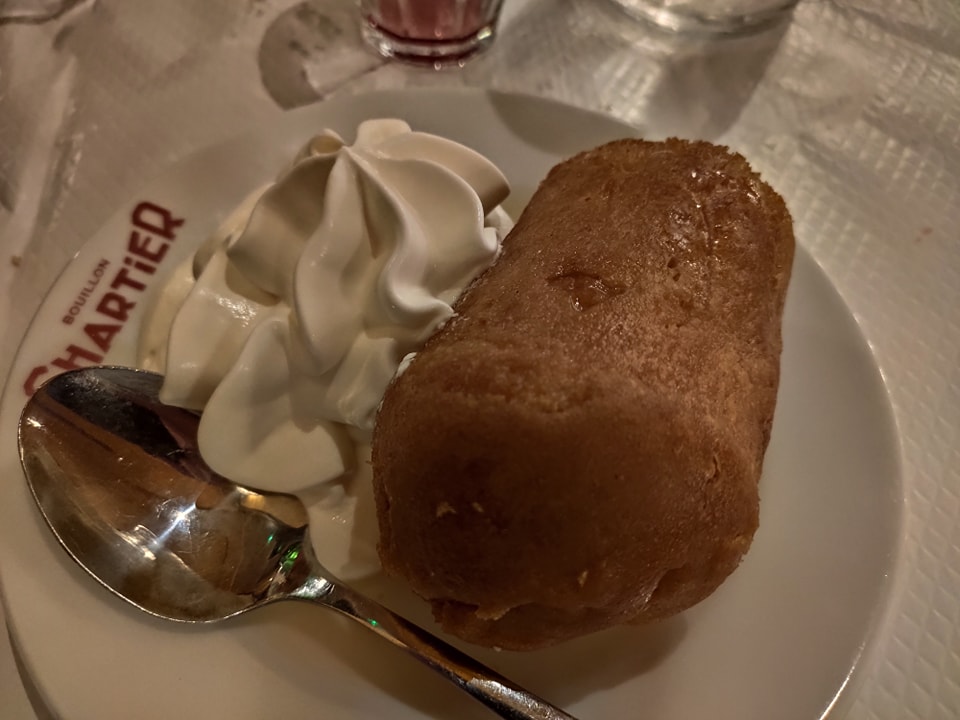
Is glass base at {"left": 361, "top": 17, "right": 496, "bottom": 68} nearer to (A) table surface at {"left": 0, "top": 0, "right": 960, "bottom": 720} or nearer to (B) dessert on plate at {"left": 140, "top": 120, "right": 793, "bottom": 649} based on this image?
(A) table surface at {"left": 0, "top": 0, "right": 960, "bottom": 720}

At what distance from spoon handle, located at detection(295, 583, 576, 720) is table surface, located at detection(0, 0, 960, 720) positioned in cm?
58

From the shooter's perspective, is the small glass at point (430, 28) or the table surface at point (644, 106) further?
the small glass at point (430, 28)

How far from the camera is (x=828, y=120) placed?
1.45 meters

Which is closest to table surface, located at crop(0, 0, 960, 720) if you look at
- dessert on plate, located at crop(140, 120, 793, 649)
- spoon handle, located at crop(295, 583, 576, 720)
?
dessert on plate, located at crop(140, 120, 793, 649)

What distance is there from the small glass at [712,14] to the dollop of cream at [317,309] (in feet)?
2.74

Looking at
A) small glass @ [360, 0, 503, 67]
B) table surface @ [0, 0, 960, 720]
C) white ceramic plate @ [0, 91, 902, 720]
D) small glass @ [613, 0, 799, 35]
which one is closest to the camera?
white ceramic plate @ [0, 91, 902, 720]

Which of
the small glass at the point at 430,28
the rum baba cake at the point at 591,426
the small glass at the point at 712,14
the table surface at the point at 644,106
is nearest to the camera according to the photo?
the rum baba cake at the point at 591,426

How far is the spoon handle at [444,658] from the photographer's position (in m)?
0.76

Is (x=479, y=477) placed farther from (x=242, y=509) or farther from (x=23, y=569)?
(x=23, y=569)

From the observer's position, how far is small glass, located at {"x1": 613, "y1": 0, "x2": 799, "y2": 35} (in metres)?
1.55

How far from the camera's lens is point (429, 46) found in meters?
1.48

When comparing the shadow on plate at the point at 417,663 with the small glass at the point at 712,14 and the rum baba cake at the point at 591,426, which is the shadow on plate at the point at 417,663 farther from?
the small glass at the point at 712,14

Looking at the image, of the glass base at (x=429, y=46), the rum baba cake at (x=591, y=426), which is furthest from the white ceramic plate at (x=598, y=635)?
the glass base at (x=429, y=46)

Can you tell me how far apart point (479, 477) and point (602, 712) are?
318 mm
